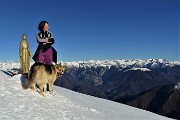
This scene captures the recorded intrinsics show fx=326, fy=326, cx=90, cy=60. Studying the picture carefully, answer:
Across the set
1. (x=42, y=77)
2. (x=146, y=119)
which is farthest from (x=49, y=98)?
(x=146, y=119)

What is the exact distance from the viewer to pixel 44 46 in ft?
51.4

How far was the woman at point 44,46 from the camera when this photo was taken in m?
15.6

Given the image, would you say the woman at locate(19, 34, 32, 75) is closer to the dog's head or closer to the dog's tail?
the dog's tail

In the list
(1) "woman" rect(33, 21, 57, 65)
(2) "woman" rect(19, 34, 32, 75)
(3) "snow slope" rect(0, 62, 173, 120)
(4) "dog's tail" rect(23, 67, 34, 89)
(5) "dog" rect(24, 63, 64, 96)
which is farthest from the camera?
(2) "woman" rect(19, 34, 32, 75)

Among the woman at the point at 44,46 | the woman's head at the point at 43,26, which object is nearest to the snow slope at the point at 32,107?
the woman at the point at 44,46

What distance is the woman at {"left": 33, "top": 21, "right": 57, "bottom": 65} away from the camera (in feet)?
51.3

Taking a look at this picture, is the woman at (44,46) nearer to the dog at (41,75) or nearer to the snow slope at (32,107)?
the dog at (41,75)

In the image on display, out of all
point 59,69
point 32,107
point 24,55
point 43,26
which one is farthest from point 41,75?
point 24,55

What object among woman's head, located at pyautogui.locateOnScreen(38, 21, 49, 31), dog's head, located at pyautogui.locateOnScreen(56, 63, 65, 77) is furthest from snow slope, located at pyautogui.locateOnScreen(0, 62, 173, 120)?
woman's head, located at pyautogui.locateOnScreen(38, 21, 49, 31)

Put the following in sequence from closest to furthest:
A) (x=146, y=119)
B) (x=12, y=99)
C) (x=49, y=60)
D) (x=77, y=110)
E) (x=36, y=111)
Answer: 1. (x=36, y=111)
2. (x=12, y=99)
3. (x=77, y=110)
4. (x=49, y=60)
5. (x=146, y=119)

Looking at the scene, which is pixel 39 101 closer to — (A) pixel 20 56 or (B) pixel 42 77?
(B) pixel 42 77

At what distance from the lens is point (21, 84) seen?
651 inches

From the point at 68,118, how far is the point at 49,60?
413 centimetres

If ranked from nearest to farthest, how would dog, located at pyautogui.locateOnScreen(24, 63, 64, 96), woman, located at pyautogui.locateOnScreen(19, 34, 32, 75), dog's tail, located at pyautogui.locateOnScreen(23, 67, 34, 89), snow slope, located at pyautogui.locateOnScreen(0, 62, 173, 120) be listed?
snow slope, located at pyautogui.locateOnScreen(0, 62, 173, 120)
dog, located at pyautogui.locateOnScreen(24, 63, 64, 96)
dog's tail, located at pyautogui.locateOnScreen(23, 67, 34, 89)
woman, located at pyautogui.locateOnScreen(19, 34, 32, 75)
